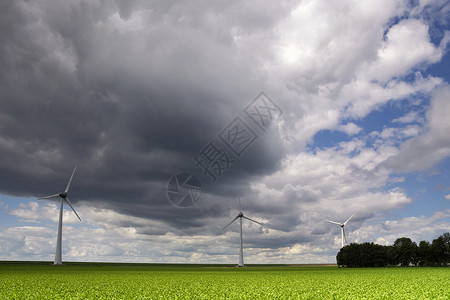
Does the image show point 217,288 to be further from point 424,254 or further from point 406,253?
point 424,254

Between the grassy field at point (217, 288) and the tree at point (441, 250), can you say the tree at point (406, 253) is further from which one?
the grassy field at point (217, 288)

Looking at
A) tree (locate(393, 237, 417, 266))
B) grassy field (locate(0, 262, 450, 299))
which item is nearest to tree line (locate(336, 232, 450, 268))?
tree (locate(393, 237, 417, 266))

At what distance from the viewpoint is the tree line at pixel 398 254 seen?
160375mm

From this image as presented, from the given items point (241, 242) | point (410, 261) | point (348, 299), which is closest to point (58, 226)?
point (241, 242)

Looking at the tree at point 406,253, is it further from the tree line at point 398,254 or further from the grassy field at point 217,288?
the grassy field at point 217,288

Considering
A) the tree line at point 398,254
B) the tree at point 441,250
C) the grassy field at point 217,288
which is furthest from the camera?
the tree at point 441,250

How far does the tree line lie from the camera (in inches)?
6314

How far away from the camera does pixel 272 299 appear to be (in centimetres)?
3167

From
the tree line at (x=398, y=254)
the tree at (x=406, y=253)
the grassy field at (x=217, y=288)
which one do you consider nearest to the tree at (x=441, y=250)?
the tree line at (x=398, y=254)

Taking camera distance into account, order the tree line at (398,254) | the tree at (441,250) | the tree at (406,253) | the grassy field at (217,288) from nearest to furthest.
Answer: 1. the grassy field at (217,288)
2. the tree line at (398,254)
3. the tree at (441,250)
4. the tree at (406,253)

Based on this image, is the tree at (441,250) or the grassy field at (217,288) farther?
the tree at (441,250)

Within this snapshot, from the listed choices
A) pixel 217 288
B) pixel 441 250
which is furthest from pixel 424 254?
pixel 217 288

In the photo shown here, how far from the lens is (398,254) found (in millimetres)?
179000

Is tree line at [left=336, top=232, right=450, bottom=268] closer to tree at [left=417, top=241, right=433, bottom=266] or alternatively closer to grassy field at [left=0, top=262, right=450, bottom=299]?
tree at [left=417, top=241, right=433, bottom=266]
